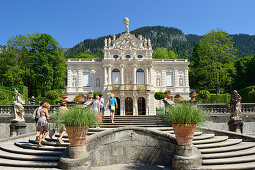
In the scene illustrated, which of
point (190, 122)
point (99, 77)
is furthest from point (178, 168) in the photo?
point (99, 77)

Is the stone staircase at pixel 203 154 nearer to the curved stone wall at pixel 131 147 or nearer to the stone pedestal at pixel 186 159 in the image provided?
the stone pedestal at pixel 186 159

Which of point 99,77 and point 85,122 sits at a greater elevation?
point 99,77

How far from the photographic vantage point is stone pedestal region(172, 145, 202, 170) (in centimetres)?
552

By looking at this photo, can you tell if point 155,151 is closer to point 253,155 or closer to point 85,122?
point 85,122

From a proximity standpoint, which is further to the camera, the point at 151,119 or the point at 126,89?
the point at 126,89

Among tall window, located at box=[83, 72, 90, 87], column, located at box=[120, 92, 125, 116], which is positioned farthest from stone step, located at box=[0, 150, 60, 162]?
tall window, located at box=[83, 72, 90, 87]

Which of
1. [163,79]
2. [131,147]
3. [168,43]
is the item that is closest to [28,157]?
[131,147]

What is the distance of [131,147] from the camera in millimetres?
7145

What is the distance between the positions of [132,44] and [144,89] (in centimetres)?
884

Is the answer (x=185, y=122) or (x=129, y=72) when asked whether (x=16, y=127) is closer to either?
(x=185, y=122)

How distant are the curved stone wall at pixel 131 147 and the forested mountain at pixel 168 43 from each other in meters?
94.7

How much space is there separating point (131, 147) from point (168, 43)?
162810 mm

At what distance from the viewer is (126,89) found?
98.1 feet

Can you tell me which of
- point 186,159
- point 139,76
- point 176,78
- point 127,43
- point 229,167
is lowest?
point 229,167
